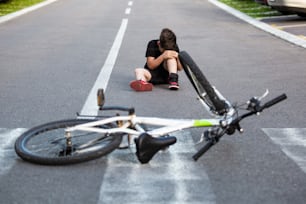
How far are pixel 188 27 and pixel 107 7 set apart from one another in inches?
425

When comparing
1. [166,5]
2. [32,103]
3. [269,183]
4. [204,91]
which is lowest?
[166,5]

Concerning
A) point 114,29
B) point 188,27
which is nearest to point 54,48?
point 114,29

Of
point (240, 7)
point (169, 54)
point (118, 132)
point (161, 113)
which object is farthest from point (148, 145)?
point (240, 7)

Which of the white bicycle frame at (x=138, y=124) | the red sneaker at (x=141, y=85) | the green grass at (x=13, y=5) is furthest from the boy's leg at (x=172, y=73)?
the green grass at (x=13, y=5)

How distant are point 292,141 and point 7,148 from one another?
2.62m

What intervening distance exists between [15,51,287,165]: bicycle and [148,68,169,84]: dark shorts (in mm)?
3429

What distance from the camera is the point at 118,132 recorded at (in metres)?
5.31

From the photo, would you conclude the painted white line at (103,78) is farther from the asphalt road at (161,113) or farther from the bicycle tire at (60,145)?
the bicycle tire at (60,145)

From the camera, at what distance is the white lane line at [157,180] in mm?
4570

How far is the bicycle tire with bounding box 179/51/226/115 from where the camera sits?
562 centimetres

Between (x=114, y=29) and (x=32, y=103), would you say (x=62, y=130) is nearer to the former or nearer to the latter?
(x=32, y=103)

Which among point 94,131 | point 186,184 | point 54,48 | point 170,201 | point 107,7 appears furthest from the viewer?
point 107,7

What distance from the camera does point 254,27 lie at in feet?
64.8

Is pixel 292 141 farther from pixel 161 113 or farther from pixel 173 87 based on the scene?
pixel 173 87
